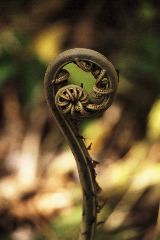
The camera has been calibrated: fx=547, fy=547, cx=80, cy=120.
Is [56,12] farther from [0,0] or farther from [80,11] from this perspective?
[0,0]

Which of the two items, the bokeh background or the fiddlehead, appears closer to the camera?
the fiddlehead

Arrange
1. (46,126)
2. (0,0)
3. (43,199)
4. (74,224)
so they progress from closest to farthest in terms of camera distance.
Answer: (74,224)
(43,199)
(46,126)
(0,0)

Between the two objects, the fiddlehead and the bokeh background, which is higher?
the bokeh background

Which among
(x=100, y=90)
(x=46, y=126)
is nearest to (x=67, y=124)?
(x=100, y=90)

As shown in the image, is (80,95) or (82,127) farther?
(82,127)

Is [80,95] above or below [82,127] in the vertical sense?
below
